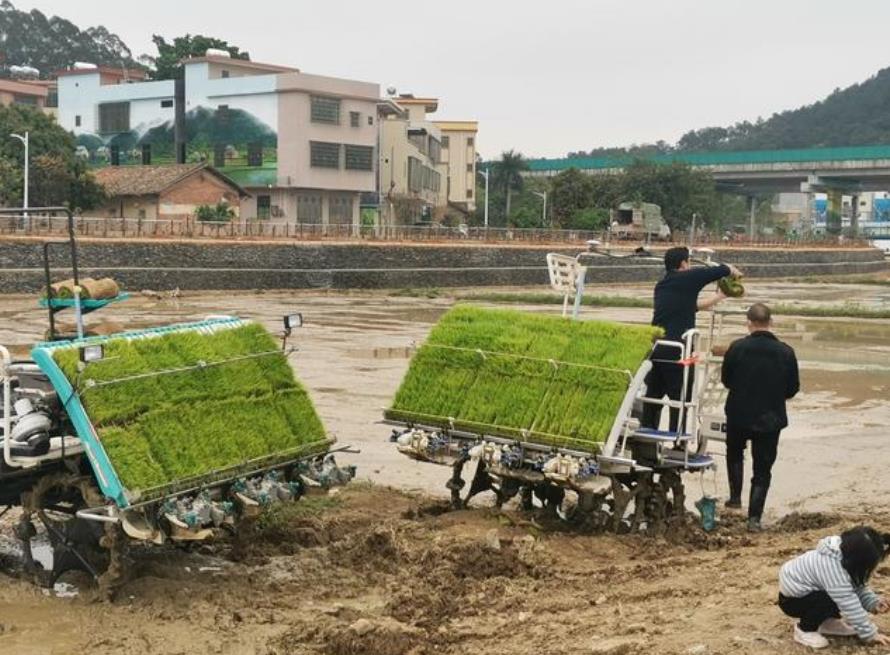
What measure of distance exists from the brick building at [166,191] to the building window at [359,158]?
742 cm

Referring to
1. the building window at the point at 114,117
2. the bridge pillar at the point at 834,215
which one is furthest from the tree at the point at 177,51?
the bridge pillar at the point at 834,215

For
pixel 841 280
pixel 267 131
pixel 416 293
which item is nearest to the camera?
pixel 416 293

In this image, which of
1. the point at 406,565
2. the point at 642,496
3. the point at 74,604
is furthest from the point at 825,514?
the point at 74,604

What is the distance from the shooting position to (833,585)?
A: 19.9ft

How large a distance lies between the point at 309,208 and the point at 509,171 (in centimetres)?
4248

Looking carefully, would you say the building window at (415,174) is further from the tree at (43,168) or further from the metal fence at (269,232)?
the tree at (43,168)

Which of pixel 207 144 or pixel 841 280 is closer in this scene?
pixel 207 144

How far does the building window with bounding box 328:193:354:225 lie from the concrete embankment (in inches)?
417

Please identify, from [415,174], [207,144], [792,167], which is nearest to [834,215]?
[792,167]

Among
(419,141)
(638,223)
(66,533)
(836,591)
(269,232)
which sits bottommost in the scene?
(66,533)

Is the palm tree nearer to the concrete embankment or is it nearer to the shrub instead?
the concrete embankment

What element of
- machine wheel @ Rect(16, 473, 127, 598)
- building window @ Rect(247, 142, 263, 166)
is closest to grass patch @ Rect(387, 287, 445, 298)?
building window @ Rect(247, 142, 263, 166)

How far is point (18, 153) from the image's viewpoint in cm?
6303

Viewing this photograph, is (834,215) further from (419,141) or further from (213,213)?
(213,213)
